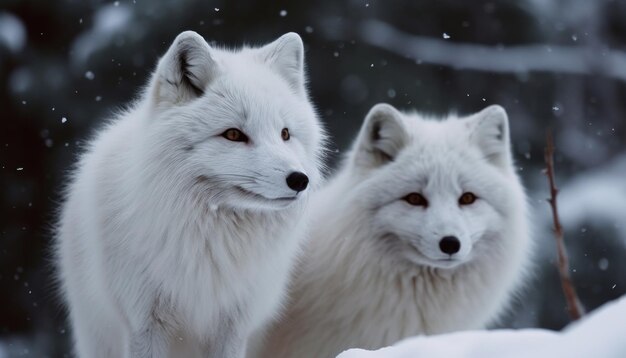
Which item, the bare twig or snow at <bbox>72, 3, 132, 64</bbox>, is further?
snow at <bbox>72, 3, 132, 64</bbox>

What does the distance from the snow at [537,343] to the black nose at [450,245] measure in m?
1.85

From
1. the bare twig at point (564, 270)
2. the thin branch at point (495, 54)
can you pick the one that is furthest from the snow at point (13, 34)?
the bare twig at point (564, 270)

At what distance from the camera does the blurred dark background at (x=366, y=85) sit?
27.8ft

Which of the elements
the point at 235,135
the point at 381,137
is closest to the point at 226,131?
the point at 235,135

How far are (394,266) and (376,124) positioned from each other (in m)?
0.72

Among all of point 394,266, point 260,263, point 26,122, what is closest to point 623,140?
point 26,122

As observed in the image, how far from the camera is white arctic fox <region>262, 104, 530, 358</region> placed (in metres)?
A: 4.36

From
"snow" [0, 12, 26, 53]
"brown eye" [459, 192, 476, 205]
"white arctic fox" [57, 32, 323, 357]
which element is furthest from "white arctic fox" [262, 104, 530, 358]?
"snow" [0, 12, 26, 53]

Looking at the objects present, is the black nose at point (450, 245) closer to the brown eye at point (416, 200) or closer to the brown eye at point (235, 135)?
the brown eye at point (416, 200)

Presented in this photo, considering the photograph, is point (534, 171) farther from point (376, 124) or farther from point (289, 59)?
point (289, 59)

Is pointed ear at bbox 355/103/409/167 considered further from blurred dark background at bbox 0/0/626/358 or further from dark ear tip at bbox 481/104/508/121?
blurred dark background at bbox 0/0/626/358

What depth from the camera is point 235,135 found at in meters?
3.43

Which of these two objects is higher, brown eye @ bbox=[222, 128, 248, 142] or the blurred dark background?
brown eye @ bbox=[222, 128, 248, 142]

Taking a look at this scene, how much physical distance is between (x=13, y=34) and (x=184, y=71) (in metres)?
6.11
